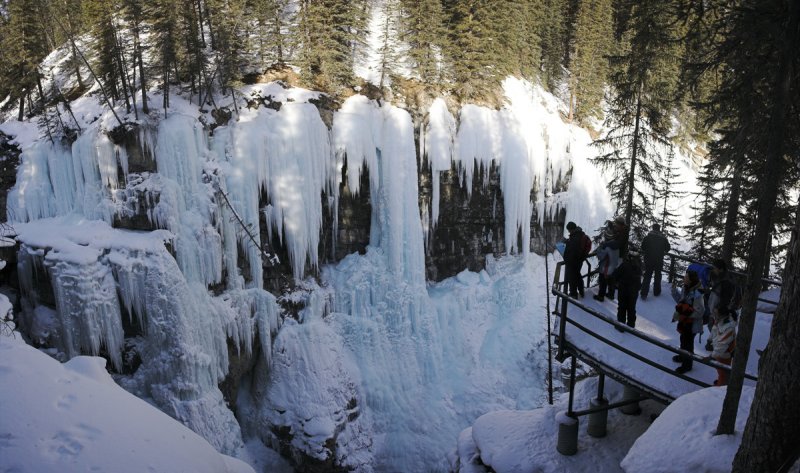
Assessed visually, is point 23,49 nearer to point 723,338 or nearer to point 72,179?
point 72,179

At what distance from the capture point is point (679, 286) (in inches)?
397

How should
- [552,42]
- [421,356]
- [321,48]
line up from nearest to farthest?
[321,48] → [421,356] → [552,42]

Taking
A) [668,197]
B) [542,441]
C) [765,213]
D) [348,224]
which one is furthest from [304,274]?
[668,197]

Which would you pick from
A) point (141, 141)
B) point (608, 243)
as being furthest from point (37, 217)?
point (608, 243)

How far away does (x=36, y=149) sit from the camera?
41.1 ft

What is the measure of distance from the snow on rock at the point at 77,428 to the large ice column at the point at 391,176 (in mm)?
12342

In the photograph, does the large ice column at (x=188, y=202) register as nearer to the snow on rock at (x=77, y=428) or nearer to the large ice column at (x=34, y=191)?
the large ice column at (x=34, y=191)

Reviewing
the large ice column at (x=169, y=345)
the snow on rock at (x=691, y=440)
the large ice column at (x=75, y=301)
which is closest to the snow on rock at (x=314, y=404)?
the large ice column at (x=169, y=345)

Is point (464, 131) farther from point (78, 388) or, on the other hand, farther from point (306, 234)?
point (78, 388)

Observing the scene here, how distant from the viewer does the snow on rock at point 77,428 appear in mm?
3297

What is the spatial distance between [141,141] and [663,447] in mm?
13105

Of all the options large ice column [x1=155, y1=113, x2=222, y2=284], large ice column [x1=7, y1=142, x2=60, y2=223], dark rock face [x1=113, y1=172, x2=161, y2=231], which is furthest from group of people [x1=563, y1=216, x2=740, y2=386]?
large ice column [x1=7, y1=142, x2=60, y2=223]

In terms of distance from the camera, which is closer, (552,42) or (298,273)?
(298,273)

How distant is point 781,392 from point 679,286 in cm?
765
